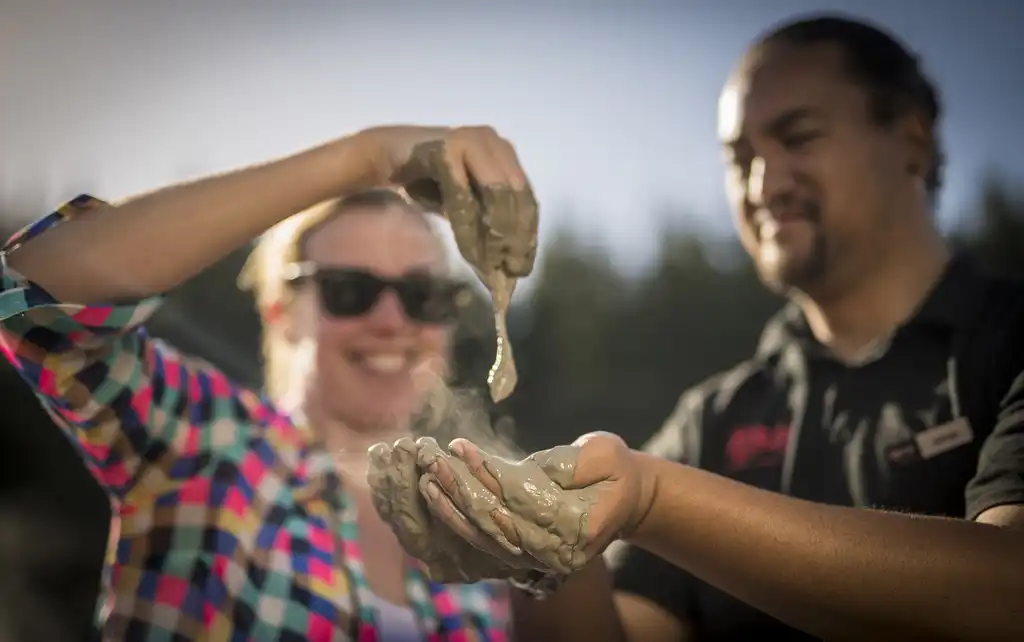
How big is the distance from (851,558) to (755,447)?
44 cm

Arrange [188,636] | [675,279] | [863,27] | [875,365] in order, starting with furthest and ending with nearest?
[675,279] → [863,27] → [875,365] → [188,636]

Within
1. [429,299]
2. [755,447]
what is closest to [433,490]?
[429,299]

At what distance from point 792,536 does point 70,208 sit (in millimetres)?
734

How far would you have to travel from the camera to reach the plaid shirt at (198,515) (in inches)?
32.5

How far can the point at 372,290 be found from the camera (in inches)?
43.3

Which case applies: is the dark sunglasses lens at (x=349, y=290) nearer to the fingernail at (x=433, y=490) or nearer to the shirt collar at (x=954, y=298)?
the fingernail at (x=433, y=490)

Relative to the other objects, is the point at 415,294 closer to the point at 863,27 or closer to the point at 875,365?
the point at 875,365

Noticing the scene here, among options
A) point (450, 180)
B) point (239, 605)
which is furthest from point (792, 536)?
point (239, 605)

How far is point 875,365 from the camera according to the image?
1.08 meters

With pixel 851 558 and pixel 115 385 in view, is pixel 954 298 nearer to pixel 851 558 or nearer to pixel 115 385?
pixel 851 558

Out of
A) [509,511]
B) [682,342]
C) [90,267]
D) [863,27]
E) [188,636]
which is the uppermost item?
[863,27]

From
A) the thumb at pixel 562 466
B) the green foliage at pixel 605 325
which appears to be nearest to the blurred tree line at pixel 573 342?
the green foliage at pixel 605 325

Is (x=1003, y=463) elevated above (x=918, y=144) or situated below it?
below

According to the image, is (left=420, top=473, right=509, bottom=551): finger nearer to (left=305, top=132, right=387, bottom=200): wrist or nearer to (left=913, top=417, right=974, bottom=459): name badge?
(left=305, top=132, right=387, bottom=200): wrist
